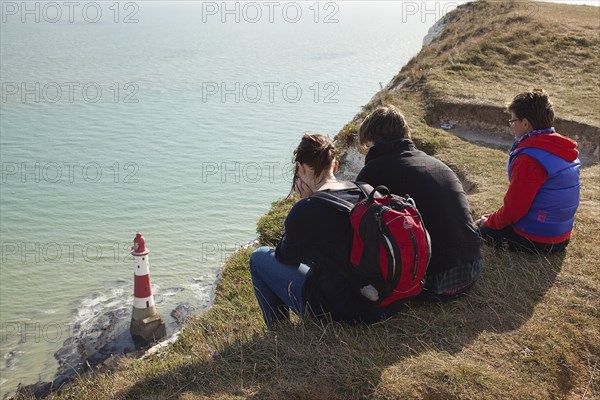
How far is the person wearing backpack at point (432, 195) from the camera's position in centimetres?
505

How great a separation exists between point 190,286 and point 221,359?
33.9 ft

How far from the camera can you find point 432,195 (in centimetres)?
504

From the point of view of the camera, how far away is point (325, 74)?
170 ft

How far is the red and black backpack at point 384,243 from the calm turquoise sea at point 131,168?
8.38 metres

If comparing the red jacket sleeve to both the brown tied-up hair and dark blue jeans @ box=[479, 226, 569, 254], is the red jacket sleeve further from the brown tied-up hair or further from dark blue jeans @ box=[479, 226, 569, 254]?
the brown tied-up hair

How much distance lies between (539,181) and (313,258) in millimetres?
2596

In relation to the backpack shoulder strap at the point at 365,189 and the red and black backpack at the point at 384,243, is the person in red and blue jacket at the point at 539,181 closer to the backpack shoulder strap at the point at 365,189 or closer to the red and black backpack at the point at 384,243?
the red and black backpack at the point at 384,243

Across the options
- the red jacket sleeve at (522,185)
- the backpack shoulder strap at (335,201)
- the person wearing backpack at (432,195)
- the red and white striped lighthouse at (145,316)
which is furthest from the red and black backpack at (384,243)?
the red and white striped lighthouse at (145,316)

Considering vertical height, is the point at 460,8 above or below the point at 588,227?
above

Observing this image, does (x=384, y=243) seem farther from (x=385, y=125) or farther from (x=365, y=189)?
(x=385, y=125)

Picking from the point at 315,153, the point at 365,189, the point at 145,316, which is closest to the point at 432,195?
the point at 365,189

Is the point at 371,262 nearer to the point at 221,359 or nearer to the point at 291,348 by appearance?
the point at 291,348

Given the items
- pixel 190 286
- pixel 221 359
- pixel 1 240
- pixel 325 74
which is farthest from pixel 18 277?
pixel 325 74

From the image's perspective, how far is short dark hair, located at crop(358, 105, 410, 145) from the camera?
5.29m
